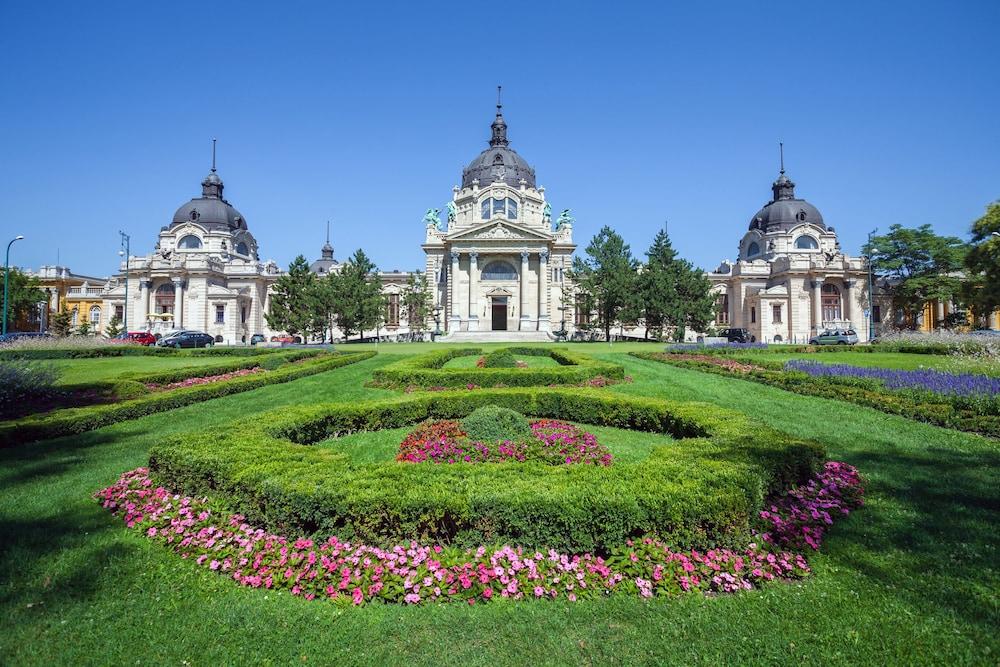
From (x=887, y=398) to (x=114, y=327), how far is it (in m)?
66.5

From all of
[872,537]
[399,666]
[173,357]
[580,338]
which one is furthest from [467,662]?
[580,338]

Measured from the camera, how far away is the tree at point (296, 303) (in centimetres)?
4006

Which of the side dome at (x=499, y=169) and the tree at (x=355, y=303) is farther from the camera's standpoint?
the side dome at (x=499, y=169)

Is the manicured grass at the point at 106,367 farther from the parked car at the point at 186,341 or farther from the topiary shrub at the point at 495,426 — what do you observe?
the topiary shrub at the point at 495,426

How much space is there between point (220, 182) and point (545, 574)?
74.3m

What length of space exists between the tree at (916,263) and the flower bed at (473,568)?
5774cm

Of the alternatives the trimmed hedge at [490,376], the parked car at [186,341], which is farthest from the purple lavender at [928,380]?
the parked car at [186,341]

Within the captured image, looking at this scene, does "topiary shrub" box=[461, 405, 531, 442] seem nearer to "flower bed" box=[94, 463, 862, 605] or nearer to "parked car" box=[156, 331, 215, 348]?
"flower bed" box=[94, 463, 862, 605]

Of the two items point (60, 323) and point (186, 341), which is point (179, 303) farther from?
point (186, 341)

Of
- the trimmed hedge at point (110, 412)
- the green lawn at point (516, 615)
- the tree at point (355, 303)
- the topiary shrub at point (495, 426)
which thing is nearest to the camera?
the green lawn at point (516, 615)

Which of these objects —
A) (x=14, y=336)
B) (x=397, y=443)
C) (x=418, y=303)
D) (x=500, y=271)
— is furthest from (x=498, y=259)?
(x=397, y=443)

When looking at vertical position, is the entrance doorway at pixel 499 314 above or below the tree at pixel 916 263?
below

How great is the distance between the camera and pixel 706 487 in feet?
14.7

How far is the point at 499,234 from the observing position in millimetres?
47719
